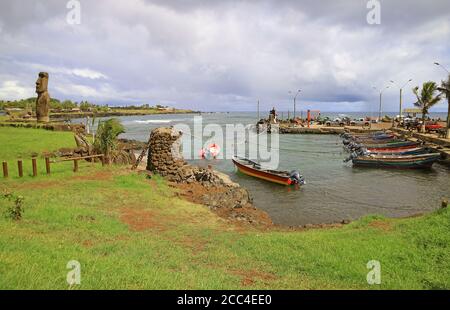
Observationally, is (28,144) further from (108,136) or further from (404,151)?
(404,151)


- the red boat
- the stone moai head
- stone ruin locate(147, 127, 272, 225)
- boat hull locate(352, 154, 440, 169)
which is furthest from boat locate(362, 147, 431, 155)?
the stone moai head

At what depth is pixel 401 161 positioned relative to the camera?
104 feet

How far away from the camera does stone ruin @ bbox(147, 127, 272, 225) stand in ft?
55.8

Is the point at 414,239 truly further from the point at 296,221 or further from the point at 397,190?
the point at 397,190

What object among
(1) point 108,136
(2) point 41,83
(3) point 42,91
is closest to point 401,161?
(1) point 108,136

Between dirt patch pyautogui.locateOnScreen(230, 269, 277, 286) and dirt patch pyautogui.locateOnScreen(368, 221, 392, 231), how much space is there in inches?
210

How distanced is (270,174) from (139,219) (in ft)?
49.0

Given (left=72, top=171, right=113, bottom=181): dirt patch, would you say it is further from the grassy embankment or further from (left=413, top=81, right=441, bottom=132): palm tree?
(left=413, top=81, right=441, bottom=132): palm tree

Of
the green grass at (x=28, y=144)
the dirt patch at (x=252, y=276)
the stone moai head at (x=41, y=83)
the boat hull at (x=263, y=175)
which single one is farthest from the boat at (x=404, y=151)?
the stone moai head at (x=41, y=83)

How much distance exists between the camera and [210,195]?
17.3 m

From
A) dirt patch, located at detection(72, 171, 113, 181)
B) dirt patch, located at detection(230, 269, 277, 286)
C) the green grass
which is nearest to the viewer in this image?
dirt patch, located at detection(230, 269, 277, 286)

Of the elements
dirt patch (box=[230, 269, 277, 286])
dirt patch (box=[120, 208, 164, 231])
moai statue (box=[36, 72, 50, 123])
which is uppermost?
moai statue (box=[36, 72, 50, 123])
